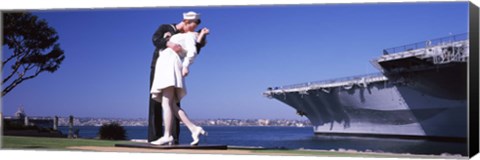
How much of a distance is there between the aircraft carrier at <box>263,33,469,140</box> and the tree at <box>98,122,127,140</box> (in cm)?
389

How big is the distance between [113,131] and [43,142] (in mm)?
1800

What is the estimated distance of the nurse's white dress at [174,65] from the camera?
1797cm

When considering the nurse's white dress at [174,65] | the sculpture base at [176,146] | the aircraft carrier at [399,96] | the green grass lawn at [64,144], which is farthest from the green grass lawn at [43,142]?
the aircraft carrier at [399,96]

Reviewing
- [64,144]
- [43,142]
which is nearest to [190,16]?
[64,144]

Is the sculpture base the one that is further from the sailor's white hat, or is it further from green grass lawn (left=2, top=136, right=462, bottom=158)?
the sailor's white hat

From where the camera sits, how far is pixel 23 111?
21188mm

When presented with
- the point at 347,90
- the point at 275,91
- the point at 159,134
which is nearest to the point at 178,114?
the point at 159,134

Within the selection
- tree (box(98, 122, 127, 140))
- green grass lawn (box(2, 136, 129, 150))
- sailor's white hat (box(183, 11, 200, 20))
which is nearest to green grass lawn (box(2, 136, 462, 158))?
green grass lawn (box(2, 136, 129, 150))

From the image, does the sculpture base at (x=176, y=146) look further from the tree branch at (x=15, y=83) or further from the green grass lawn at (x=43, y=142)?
the tree branch at (x=15, y=83)

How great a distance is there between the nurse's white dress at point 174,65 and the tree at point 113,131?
10.0ft

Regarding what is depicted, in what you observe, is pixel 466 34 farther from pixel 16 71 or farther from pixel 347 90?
pixel 16 71

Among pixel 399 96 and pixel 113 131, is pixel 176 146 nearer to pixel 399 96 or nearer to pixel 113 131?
pixel 113 131

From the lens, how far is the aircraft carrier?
58.9 ft

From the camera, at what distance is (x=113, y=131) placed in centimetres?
2122
